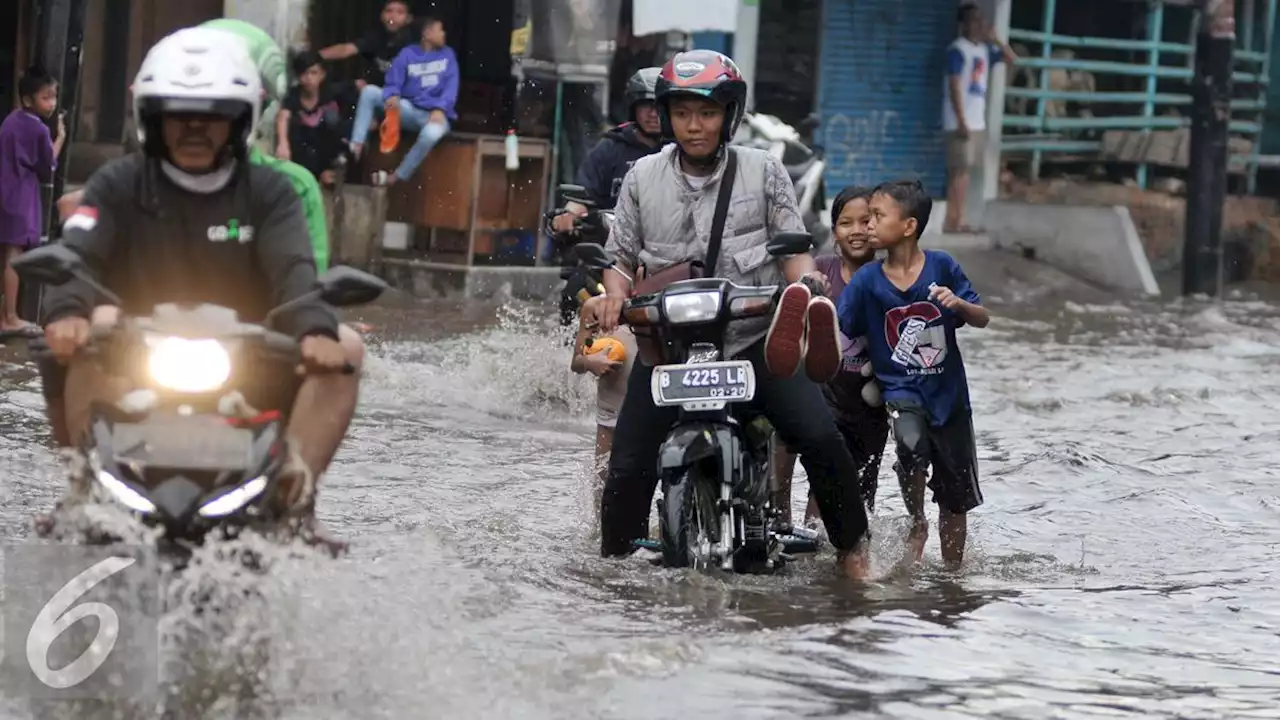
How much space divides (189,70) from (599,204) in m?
4.34

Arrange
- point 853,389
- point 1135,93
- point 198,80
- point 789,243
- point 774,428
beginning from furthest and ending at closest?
point 1135,93, point 853,389, point 774,428, point 789,243, point 198,80

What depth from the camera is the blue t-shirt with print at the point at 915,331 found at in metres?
7.36

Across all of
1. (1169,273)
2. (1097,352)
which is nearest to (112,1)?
(1097,352)

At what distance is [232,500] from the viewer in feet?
15.6

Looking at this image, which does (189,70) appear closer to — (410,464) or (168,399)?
(168,399)

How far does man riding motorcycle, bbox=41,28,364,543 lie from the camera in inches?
203

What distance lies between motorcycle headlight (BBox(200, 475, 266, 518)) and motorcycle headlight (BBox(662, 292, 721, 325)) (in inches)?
75.9

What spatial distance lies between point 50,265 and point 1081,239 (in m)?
18.0

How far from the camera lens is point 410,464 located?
941cm

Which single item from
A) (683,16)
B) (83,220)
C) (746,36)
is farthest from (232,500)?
(746,36)

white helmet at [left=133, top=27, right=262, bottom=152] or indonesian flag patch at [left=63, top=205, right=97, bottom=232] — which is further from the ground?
white helmet at [left=133, top=27, right=262, bottom=152]

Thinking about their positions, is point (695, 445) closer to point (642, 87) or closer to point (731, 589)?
point (731, 589)

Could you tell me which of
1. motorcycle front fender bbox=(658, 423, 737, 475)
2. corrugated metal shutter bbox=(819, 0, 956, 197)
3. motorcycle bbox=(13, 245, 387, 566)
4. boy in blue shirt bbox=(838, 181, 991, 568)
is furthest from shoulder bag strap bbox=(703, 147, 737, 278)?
corrugated metal shutter bbox=(819, 0, 956, 197)

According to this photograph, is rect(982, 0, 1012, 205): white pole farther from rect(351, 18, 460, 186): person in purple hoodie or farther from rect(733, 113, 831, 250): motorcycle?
rect(351, 18, 460, 186): person in purple hoodie
